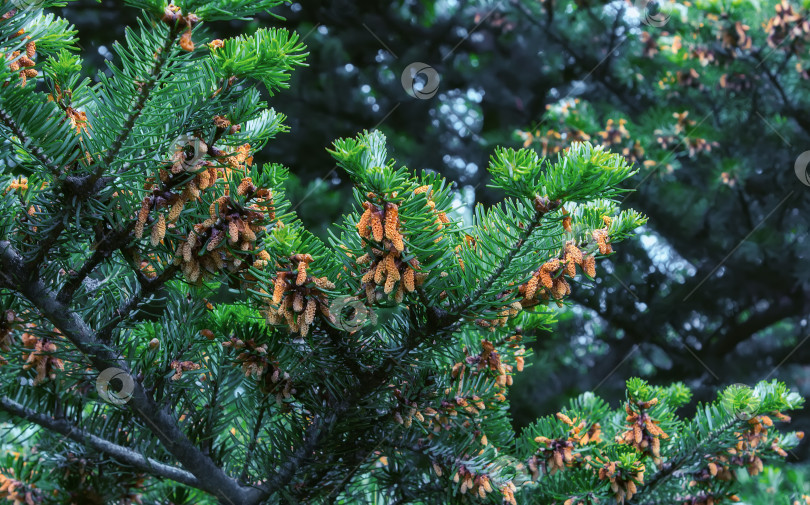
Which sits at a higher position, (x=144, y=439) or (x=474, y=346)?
(x=474, y=346)

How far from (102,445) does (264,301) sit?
0.35 metres

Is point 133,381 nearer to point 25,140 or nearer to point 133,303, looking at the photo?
point 133,303

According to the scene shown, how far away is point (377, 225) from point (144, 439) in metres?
0.48

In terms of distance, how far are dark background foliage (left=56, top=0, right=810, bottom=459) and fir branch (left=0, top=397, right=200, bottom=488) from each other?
4.11ft

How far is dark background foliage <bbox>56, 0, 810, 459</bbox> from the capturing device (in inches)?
91.5

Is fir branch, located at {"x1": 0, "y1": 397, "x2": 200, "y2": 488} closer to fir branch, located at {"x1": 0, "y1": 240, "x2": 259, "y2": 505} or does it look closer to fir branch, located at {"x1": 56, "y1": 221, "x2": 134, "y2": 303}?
fir branch, located at {"x1": 0, "y1": 240, "x2": 259, "y2": 505}

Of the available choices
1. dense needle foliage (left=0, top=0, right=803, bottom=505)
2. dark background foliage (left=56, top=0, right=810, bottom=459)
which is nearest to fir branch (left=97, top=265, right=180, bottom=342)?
dense needle foliage (left=0, top=0, right=803, bottom=505)

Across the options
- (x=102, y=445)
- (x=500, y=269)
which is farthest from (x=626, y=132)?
(x=102, y=445)

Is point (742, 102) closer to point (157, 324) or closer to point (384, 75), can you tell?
point (384, 75)

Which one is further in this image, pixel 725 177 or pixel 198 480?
pixel 725 177

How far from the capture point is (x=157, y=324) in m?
0.81

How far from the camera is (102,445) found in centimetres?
81

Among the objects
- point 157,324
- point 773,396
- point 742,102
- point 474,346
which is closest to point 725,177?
point 742,102

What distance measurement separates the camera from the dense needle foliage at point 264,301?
1.88 feet
